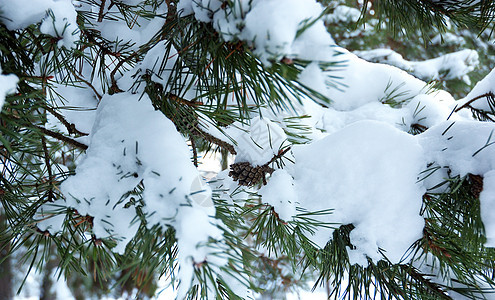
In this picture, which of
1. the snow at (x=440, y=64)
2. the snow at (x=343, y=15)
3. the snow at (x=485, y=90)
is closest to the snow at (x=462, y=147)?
the snow at (x=485, y=90)

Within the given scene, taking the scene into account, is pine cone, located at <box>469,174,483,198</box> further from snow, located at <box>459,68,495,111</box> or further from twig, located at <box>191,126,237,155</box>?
twig, located at <box>191,126,237,155</box>

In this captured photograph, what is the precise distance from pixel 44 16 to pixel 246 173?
493mm

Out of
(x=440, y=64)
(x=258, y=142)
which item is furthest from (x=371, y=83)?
(x=440, y=64)

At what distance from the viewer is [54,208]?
0.63 meters

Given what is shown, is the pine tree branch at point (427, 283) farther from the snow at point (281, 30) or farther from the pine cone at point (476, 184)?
the snow at point (281, 30)

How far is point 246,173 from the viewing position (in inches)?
30.6

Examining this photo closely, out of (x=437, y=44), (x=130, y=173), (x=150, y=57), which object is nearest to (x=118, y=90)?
(x=150, y=57)

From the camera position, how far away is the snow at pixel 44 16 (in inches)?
21.3

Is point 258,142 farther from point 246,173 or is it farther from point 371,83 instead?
point 371,83

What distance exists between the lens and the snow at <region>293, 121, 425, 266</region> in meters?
0.67

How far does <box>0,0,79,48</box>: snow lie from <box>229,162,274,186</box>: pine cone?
42 centimetres

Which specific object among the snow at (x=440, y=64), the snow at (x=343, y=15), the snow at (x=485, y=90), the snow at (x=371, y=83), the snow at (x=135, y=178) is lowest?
the snow at (x=135, y=178)

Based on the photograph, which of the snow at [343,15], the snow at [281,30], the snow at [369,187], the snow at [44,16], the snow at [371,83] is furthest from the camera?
the snow at [343,15]

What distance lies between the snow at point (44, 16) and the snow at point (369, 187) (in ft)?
1.86
